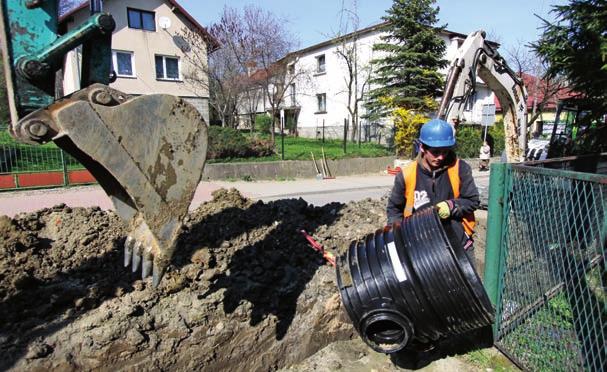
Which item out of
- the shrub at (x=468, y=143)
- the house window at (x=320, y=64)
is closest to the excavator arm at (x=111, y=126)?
the shrub at (x=468, y=143)

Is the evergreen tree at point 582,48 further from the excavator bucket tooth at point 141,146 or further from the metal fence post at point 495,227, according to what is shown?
the excavator bucket tooth at point 141,146

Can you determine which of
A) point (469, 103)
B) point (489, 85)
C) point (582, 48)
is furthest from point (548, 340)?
point (469, 103)

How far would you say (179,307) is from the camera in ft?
9.89

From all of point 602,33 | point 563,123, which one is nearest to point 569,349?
point 602,33

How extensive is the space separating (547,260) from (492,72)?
18.8ft

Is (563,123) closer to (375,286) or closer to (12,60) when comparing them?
(375,286)

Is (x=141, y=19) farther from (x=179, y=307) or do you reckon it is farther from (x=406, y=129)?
(x=179, y=307)

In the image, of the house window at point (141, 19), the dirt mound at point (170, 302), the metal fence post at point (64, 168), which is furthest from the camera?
the house window at point (141, 19)

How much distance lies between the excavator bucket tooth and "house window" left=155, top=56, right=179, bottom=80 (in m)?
23.3

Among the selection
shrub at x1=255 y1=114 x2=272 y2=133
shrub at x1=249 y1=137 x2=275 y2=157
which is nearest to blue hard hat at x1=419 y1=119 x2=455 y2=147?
shrub at x1=249 y1=137 x2=275 y2=157

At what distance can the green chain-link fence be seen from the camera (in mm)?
10648

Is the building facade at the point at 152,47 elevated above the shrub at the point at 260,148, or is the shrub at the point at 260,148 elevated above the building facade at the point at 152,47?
the building facade at the point at 152,47

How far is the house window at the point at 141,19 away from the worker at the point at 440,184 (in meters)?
23.5

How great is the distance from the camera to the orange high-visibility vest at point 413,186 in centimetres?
291
